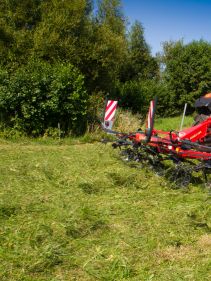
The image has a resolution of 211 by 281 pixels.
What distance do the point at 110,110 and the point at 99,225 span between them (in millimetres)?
3652

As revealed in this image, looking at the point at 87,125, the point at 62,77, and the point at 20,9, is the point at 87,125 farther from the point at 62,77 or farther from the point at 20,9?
the point at 20,9

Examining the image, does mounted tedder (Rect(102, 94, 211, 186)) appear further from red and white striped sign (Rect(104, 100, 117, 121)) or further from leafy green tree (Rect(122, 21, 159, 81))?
leafy green tree (Rect(122, 21, 159, 81))

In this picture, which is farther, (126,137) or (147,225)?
(126,137)

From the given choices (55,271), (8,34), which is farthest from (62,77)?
(55,271)

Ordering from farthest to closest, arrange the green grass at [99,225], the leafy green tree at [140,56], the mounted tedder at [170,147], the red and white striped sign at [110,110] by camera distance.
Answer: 1. the leafy green tree at [140,56]
2. the red and white striped sign at [110,110]
3. the mounted tedder at [170,147]
4. the green grass at [99,225]

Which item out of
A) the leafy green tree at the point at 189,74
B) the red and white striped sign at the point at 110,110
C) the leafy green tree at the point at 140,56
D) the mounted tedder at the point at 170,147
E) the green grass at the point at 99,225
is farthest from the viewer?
the leafy green tree at the point at 140,56

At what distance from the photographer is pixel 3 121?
1141 centimetres

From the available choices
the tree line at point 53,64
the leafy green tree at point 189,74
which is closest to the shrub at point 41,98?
the tree line at point 53,64

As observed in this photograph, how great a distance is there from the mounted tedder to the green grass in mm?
326

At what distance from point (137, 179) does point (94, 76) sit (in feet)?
25.5

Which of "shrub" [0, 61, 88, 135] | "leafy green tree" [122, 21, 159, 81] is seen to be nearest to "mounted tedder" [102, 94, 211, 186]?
"shrub" [0, 61, 88, 135]

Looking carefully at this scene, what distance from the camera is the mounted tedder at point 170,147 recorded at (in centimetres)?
680

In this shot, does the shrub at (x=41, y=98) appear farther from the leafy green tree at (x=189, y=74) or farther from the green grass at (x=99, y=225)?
the leafy green tree at (x=189, y=74)

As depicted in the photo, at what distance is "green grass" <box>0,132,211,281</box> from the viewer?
12.9 ft
